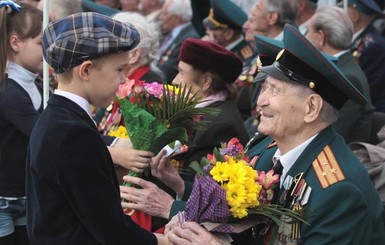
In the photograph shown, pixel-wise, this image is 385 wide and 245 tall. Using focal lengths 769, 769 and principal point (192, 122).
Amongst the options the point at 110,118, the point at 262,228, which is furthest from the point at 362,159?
the point at 110,118

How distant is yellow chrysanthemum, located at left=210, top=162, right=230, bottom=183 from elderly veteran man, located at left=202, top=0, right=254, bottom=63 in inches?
161

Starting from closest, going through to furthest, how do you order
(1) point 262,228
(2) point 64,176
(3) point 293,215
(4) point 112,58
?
(2) point 64,176
(4) point 112,58
(3) point 293,215
(1) point 262,228

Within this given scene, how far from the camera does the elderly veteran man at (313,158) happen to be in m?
3.50

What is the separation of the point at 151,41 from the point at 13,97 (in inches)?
59.6

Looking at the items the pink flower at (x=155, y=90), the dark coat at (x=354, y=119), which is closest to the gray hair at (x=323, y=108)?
the pink flower at (x=155, y=90)

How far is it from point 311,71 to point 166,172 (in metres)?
1.07

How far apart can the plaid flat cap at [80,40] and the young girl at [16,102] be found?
1195mm

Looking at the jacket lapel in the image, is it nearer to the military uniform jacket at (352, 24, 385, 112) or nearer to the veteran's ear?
the veteran's ear

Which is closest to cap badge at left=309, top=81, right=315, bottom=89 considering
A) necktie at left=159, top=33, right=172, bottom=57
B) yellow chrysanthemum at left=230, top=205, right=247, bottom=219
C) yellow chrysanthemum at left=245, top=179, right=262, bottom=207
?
yellow chrysanthemum at left=245, top=179, right=262, bottom=207

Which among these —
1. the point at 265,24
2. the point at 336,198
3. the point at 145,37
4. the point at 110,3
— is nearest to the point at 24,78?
the point at 145,37

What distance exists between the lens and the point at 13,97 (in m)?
4.44

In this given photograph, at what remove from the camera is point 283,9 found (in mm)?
6957

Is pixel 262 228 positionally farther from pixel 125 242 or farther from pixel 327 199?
pixel 125 242

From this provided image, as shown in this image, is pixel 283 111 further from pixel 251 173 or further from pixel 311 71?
pixel 251 173
